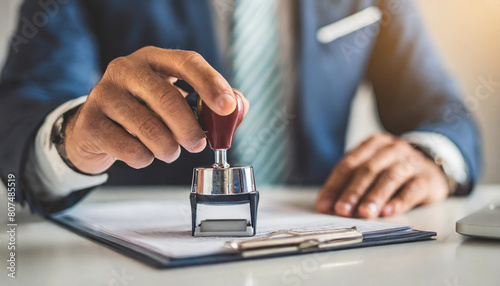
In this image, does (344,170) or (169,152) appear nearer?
(169,152)

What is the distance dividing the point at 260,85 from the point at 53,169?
661mm

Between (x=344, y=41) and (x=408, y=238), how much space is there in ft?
3.63

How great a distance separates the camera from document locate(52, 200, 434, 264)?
16.6 inches

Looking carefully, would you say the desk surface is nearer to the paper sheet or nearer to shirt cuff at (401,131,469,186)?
the paper sheet

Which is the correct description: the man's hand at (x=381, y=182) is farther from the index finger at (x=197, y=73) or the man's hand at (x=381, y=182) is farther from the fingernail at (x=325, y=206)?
the index finger at (x=197, y=73)

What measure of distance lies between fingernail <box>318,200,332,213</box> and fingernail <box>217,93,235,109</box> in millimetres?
328

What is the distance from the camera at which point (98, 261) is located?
43 centimetres

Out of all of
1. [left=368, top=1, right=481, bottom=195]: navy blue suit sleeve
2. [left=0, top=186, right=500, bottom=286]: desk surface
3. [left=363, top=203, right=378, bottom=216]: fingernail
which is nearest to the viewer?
[left=0, top=186, right=500, bottom=286]: desk surface

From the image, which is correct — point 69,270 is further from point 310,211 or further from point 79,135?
point 310,211

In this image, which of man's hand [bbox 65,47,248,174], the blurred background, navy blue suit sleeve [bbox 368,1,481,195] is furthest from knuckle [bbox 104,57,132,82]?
the blurred background

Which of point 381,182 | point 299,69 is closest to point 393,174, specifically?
point 381,182

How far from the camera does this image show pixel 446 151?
3.14 feet

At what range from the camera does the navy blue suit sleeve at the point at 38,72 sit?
2.38ft

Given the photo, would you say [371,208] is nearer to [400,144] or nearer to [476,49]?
[400,144]
